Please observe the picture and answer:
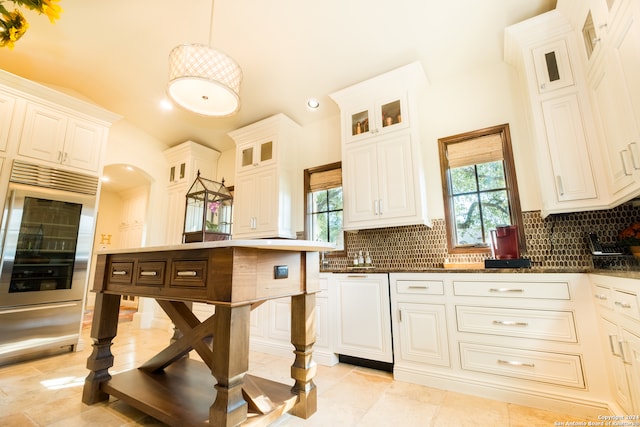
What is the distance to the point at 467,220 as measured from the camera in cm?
281

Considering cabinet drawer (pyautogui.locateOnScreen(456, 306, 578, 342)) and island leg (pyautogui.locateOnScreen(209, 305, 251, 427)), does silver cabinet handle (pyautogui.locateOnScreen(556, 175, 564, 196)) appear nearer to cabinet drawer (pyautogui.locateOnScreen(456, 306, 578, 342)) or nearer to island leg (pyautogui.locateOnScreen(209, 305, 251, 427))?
cabinet drawer (pyautogui.locateOnScreen(456, 306, 578, 342))

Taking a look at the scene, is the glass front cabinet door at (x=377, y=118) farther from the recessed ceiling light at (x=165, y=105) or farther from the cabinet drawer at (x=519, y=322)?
the recessed ceiling light at (x=165, y=105)

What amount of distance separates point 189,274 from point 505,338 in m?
2.11

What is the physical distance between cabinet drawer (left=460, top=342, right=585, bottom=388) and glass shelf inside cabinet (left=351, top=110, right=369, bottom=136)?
225cm

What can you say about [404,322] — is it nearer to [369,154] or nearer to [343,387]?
[343,387]

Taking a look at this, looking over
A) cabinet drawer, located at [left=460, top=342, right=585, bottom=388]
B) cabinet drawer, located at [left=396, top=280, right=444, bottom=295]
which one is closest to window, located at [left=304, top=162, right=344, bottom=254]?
cabinet drawer, located at [left=396, top=280, right=444, bottom=295]

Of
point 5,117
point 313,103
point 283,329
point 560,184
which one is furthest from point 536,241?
point 5,117

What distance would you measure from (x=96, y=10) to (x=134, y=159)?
213cm

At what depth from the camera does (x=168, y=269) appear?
4.93 feet

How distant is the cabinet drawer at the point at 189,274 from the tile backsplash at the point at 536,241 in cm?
190

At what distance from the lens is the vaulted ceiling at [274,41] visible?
2570mm

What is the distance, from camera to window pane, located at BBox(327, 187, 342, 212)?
12.0 ft

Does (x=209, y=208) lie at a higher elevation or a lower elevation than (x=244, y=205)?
lower

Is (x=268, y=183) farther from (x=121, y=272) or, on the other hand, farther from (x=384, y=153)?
(x=121, y=272)
